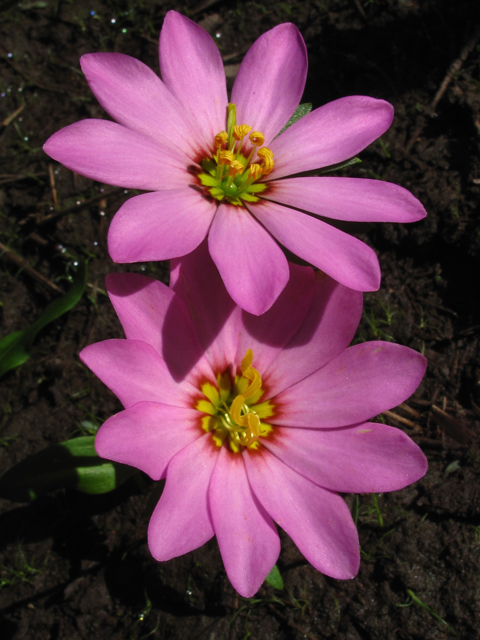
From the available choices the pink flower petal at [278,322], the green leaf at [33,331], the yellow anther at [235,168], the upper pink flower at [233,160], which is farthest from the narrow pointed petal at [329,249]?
the green leaf at [33,331]

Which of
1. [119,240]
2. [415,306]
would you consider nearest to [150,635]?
[119,240]

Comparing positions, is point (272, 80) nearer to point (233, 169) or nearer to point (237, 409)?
point (233, 169)

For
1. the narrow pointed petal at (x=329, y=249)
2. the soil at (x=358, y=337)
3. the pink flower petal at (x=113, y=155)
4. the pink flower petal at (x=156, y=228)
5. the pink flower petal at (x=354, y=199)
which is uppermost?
the pink flower petal at (x=113, y=155)

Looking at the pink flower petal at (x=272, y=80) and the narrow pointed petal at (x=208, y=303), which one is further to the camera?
the pink flower petal at (x=272, y=80)

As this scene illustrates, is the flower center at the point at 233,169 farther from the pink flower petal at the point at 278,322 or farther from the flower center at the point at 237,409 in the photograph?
the flower center at the point at 237,409

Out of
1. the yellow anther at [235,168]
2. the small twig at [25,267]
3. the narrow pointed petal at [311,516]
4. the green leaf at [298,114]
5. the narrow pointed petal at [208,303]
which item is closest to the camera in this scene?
the narrow pointed petal at [311,516]

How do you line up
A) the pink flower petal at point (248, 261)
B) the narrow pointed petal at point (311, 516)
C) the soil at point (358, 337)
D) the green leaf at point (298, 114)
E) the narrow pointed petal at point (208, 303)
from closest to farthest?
the pink flower petal at point (248, 261) < the narrow pointed petal at point (311, 516) < the narrow pointed petal at point (208, 303) < the green leaf at point (298, 114) < the soil at point (358, 337)

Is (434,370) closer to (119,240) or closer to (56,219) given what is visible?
(119,240)

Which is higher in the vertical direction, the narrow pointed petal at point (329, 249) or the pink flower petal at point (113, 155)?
the pink flower petal at point (113, 155)
